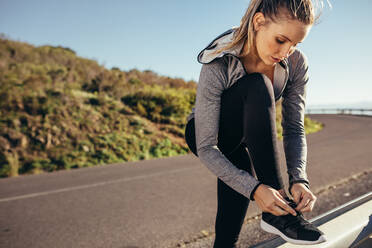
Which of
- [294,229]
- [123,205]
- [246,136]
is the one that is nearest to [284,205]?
[294,229]

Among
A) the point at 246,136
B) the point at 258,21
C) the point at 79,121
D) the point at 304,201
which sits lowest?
the point at 79,121

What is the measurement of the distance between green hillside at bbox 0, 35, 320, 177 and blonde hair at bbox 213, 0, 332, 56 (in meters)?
7.92

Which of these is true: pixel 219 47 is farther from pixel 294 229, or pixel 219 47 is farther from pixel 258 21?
pixel 294 229

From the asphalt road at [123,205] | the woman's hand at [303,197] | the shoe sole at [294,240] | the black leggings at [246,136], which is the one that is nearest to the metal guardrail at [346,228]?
the shoe sole at [294,240]

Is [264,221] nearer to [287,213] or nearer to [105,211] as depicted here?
[287,213]

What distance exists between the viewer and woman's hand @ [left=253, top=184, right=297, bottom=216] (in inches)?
44.2

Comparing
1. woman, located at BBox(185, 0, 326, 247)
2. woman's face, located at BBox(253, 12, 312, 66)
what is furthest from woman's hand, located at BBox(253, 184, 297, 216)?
woman's face, located at BBox(253, 12, 312, 66)

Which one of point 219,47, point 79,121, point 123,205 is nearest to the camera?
point 219,47

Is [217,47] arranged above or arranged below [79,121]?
above

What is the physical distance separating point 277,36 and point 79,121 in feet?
34.9

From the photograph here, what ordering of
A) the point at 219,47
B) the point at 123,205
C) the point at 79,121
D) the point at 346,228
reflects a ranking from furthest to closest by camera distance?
the point at 79,121 < the point at 123,205 < the point at 219,47 < the point at 346,228

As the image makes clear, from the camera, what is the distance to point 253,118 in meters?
1.21

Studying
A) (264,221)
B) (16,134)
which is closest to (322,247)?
(264,221)

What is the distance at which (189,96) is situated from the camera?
49.0ft
